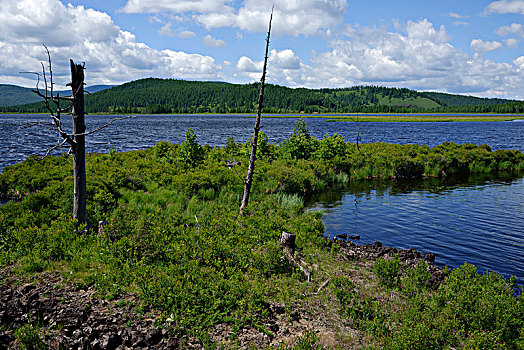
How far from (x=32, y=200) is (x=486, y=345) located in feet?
51.3

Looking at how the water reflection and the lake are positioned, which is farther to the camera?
the lake

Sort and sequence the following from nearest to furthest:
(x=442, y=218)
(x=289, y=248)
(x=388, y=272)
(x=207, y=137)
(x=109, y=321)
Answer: (x=109, y=321) < (x=388, y=272) < (x=289, y=248) < (x=442, y=218) < (x=207, y=137)

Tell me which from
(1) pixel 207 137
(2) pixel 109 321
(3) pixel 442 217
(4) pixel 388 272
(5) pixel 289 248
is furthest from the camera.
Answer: (1) pixel 207 137

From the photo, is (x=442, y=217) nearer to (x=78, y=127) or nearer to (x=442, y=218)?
(x=442, y=218)

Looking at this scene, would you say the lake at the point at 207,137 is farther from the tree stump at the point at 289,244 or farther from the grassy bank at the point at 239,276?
the tree stump at the point at 289,244

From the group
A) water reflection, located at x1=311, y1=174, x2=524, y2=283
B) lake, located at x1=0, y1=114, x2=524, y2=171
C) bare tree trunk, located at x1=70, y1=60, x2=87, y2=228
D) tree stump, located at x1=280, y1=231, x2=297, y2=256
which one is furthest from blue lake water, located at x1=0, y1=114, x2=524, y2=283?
lake, located at x1=0, y1=114, x2=524, y2=171

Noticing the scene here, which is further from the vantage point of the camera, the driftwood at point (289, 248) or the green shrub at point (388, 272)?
the driftwood at point (289, 248)

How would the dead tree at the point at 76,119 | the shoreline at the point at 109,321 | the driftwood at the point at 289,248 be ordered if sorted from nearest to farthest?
the shoreline at the point at 109,321 < the dead tree at the point at 76,119 < the driftwood at the point at 289,248

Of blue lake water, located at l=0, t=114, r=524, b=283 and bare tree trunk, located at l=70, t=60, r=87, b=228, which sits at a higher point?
bare tree trunk, located at l=70, t=60, r=87, b=228

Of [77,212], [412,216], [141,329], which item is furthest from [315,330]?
[412,216]

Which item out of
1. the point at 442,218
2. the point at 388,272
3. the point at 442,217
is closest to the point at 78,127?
the point at 388,272

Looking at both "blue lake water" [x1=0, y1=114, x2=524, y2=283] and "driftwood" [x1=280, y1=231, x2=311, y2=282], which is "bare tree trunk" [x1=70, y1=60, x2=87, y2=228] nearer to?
"blue lake water" [x1=0, y1=114, x2=524, y2=283]

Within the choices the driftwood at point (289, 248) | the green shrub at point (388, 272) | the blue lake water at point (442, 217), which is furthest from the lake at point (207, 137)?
the green shrub at point (388, 272)

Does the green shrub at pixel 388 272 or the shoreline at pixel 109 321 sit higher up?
the green shrub at pixel 388 272
